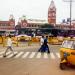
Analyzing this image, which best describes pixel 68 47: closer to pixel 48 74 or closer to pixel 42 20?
pixel 48 74

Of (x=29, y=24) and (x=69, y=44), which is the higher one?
(x=69, y=44)

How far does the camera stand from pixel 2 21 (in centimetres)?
15662

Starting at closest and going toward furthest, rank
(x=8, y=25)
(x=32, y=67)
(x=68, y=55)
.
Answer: (x=68, y=55) → (x=32, y=67) → (x=8, y=25)

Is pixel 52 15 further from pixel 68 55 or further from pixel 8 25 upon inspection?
pixel 68 55

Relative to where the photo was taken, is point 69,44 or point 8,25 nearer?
point 69,44

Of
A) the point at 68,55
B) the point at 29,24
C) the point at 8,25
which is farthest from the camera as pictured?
the point at 29,24

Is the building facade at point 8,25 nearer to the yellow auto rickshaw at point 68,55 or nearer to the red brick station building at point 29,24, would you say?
the red brick station building at point 29,24

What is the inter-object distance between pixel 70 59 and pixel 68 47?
1.13m

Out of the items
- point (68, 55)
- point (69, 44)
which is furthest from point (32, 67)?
point (69, 44)

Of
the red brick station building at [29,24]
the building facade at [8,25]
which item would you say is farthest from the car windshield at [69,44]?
the building facade at [8,25]

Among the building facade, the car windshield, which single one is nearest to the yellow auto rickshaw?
the car windshield

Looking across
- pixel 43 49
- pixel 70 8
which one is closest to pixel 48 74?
pixel 43 49

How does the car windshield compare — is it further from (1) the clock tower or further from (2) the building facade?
(1) the clock tower

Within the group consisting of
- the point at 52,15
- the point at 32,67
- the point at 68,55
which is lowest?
the point at 32,67
